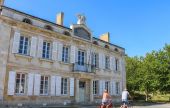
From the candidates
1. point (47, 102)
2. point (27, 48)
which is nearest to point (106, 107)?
point (47, 102)

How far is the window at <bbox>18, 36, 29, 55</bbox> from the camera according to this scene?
1929cm

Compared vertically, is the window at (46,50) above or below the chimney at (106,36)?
below

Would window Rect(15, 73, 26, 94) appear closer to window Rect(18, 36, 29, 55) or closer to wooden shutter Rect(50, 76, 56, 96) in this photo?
window Rect(18, 36, 29, 55)

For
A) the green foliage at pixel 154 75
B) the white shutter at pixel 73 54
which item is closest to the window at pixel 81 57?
the white shutter at pixel 73 54

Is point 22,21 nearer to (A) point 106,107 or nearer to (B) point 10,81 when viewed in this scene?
(B) point 10,81

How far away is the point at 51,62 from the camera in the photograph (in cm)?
2127

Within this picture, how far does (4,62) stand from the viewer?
17.8 meters

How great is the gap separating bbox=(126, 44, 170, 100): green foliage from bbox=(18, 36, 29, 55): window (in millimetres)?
25173

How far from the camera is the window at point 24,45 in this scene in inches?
759

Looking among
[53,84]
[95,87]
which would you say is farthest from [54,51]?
[95,87]

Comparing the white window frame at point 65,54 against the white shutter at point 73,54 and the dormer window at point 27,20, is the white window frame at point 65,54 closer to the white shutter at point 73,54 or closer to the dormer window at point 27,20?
the white shutter at point 73,54

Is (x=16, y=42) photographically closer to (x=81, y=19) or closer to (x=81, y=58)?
(x=81, y=58)

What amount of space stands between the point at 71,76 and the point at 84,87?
8.65 ft

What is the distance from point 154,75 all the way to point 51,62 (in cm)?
2320
